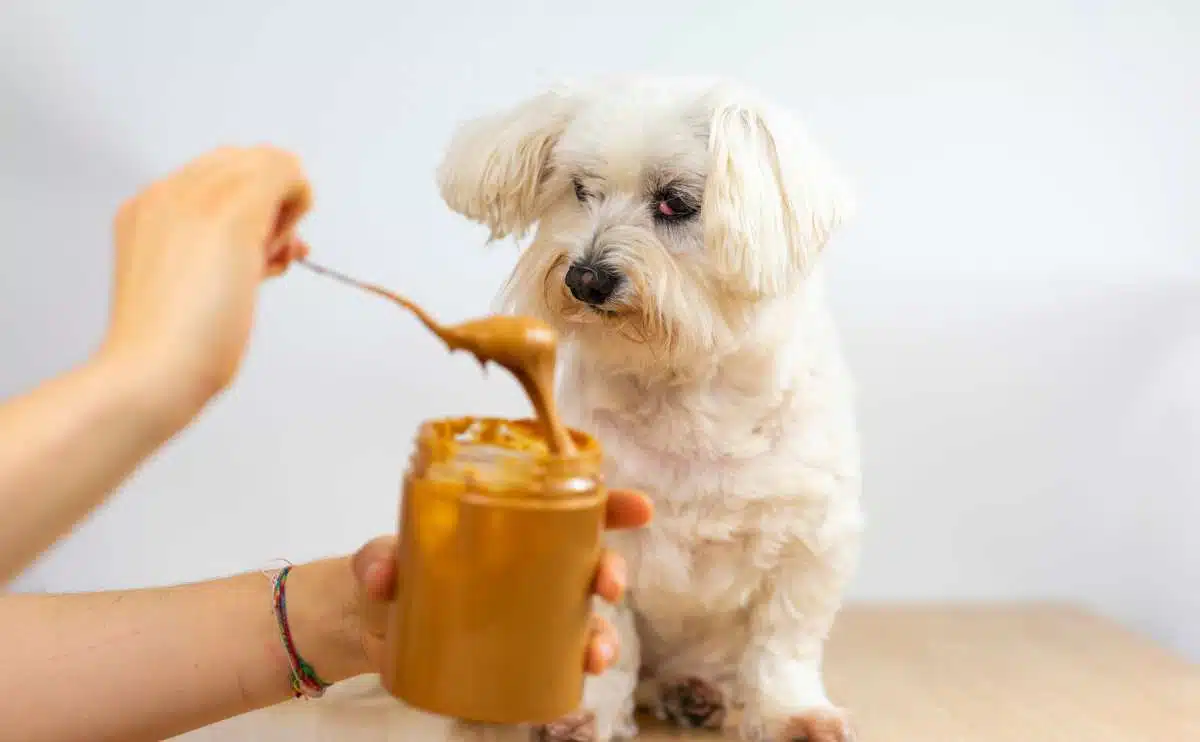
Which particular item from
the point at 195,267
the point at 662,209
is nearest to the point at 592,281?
the point at 662,209

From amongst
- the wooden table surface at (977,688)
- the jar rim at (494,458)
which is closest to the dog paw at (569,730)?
the wooden table surface at (977,688)

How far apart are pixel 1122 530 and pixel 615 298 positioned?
1.34 m

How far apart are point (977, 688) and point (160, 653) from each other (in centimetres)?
107

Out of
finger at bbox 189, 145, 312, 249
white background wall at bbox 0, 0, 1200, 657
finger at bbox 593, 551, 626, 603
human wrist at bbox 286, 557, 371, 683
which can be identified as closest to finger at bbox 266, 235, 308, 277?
finger at bbox 189, 145, 312, 249

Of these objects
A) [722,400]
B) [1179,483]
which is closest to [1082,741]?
[722,400]

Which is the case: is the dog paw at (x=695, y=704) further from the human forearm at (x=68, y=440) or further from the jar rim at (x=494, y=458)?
the human forearm at (x=68, y=440)

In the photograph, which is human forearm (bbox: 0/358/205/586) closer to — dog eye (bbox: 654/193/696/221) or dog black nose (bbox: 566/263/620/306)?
dog black nose (bbox: 566/263/620/306)

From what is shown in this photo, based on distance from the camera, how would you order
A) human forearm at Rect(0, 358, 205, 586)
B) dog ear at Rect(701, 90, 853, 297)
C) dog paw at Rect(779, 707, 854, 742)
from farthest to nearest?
dog paw at Rect(779, 707, 854, 742), dog ear at Rect(701, 90, 853, 297), human forearm at Rect(0, 358, 205, 586)

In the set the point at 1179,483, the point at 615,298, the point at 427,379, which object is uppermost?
the point at 615,298

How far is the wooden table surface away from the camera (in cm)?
148

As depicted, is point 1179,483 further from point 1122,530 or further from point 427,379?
point 427,379

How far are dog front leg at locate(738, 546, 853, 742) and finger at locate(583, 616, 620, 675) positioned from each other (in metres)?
0.51

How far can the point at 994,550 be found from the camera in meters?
2.21

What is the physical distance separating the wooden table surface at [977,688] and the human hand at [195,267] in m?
0.77
